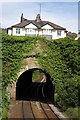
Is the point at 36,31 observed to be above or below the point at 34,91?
above

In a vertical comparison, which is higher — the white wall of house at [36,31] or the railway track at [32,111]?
the white wall of house at [36,31]

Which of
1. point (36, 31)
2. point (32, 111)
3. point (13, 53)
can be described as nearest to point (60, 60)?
point (13, 53)

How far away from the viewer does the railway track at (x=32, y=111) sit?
574 inches

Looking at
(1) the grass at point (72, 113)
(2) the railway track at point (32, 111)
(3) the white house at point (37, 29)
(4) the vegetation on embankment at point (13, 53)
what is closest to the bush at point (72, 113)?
(1) the grass at point (72, 113)

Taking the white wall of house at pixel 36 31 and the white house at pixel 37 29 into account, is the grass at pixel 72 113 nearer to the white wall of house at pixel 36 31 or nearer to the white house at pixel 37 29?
the white house at pixel 37 29

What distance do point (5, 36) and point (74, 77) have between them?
16.2 ft

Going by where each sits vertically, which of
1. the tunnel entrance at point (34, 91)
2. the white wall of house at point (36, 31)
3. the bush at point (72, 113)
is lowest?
the tunnel entrance at point (34, 91)

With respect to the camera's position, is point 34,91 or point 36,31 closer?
point 34,91

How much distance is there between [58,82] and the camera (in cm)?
1777

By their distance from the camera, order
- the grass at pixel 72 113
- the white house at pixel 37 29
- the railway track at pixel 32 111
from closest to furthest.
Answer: the grass at pixel 72 113 < the railway track at pixel 32 111 < the white house at pixel 37 29

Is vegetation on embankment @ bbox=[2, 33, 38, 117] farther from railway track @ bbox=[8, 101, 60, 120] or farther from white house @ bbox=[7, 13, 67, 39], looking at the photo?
white house @ bbox=[7, 13, 67, 39]

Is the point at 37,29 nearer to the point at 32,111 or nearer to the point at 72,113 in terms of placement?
the point at 32,111

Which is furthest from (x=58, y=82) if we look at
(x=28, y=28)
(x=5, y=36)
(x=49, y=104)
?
(x=28, y=28)

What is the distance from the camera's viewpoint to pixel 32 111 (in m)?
15.9
